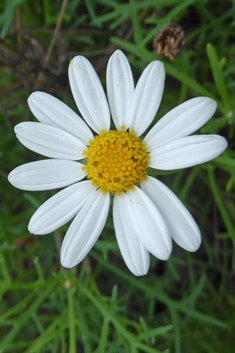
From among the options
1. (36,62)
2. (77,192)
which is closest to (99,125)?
(77,192)

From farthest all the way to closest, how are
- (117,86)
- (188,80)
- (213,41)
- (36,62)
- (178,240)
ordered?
(213,41) < (36,62) < (188,80) < (117,86) < (178,240)

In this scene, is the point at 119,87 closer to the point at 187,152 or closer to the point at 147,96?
the point at 147,96

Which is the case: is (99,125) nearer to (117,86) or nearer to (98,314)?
(117,86)

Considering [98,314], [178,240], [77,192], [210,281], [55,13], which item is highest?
[55,13]

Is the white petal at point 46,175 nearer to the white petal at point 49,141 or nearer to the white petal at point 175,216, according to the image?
the white petal at point 49,141

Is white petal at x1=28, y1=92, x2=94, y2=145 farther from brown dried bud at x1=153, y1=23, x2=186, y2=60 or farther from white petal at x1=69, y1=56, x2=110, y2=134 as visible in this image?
brown dried bud at x1=153, y1=23, x2=186, y2=60

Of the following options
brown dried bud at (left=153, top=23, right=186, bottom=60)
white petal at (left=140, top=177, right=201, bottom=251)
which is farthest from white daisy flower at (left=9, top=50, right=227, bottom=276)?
brown dried bud at (left=153, top=23, right=186, bottom=60)
